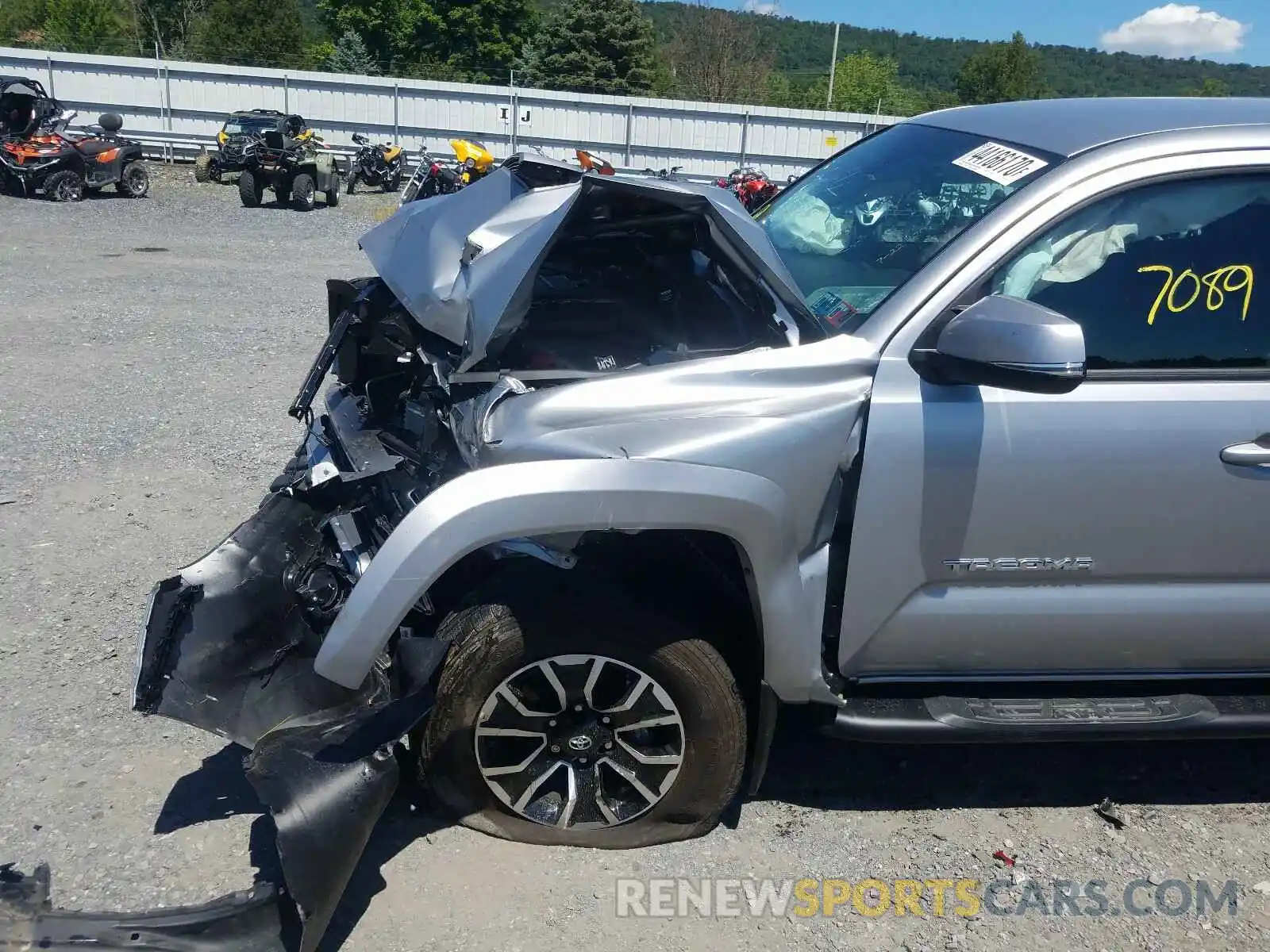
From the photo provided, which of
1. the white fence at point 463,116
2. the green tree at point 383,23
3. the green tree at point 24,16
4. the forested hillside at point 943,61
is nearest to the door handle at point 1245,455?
the white fence at point 463,116

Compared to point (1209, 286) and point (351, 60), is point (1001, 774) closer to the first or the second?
point (1209, 286)

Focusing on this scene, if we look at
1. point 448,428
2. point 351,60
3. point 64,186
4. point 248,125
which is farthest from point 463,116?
point 351,60

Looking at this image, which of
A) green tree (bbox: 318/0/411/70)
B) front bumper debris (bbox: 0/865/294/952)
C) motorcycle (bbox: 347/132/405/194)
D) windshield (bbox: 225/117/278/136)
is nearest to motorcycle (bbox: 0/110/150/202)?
windshield (bbox: 225/117/278/136)

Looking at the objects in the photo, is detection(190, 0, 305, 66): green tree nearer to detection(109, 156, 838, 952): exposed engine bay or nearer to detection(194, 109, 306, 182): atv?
detection(194, 109, 306, 182): atv

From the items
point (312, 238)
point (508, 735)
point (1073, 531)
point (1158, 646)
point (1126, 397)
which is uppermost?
point (1126, 397)

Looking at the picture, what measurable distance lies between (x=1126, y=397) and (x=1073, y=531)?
14.9 inches

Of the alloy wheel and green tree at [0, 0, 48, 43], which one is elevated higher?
green tree at [0, 0, 48, 43]

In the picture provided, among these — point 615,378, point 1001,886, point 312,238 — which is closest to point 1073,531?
point 1001,886

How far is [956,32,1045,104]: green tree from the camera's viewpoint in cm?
6175

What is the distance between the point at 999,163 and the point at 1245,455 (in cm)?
105

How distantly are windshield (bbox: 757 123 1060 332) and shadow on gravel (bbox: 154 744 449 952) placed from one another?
6.20 ft

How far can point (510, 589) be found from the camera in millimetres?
2797

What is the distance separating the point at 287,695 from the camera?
2945 millimetres

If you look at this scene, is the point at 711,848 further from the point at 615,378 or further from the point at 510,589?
the point at 615,378
